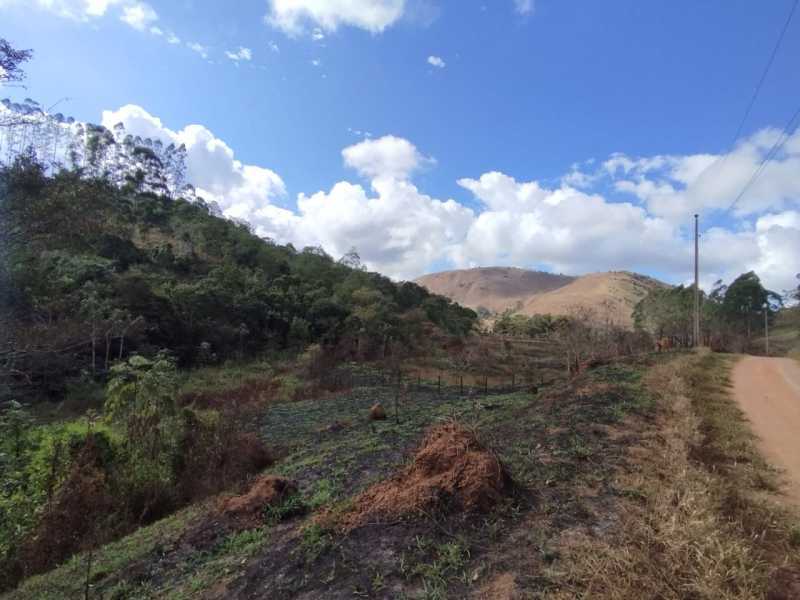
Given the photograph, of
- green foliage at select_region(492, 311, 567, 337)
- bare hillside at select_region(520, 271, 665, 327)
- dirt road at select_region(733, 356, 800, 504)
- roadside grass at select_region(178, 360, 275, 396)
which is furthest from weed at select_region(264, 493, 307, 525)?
bare hillside at select_region(520, 271, 665, 327)

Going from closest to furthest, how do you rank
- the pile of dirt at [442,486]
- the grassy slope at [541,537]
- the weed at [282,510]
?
the grassy slope at [541,537] < the pile of dirt at [442,486] < the weed at [282,510]

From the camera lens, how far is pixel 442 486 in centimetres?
413

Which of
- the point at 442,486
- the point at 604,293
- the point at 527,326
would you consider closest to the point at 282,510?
the point at 442,486

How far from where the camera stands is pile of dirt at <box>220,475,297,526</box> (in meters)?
5.13

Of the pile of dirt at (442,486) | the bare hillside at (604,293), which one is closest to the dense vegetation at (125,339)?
the pile of dirt at (442,486)

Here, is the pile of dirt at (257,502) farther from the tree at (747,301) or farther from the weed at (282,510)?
the tree at (747,301)

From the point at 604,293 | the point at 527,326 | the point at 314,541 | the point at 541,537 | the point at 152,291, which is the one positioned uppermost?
the point at 604,293

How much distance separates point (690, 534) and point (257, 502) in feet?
13.5

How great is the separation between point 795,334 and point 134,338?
49.5 meters

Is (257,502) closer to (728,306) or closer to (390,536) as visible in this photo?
(390,536)

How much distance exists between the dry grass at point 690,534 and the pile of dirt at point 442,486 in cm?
87

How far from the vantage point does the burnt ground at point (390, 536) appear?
3264mm

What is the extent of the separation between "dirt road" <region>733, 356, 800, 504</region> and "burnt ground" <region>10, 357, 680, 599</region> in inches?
59.3

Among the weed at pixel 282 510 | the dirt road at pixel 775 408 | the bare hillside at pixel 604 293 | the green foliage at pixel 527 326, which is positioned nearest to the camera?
the weed at pixel 282 510
